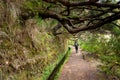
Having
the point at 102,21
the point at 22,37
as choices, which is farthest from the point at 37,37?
the point at 102,21

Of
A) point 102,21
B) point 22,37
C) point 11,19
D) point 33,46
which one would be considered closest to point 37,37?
point 33,46

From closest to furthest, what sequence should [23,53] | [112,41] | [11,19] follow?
[11,19], [23,53], [112,41]

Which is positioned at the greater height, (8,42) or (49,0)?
(49,0)

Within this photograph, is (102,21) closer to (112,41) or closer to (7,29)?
(7,29)

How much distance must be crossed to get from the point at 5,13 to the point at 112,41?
22.9 ft

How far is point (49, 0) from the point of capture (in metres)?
6.94

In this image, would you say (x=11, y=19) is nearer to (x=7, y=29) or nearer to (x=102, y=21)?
(x=7, y=29)

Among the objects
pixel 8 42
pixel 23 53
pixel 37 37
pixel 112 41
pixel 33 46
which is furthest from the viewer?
pixel 112 41

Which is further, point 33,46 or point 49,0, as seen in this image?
point 33,46

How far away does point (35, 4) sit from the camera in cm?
942

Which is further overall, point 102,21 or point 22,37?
point 22,37

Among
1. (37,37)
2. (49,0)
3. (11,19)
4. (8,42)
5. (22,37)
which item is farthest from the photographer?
(37,37)

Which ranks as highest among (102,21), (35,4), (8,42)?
(35,4)

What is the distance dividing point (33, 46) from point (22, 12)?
189 cm
